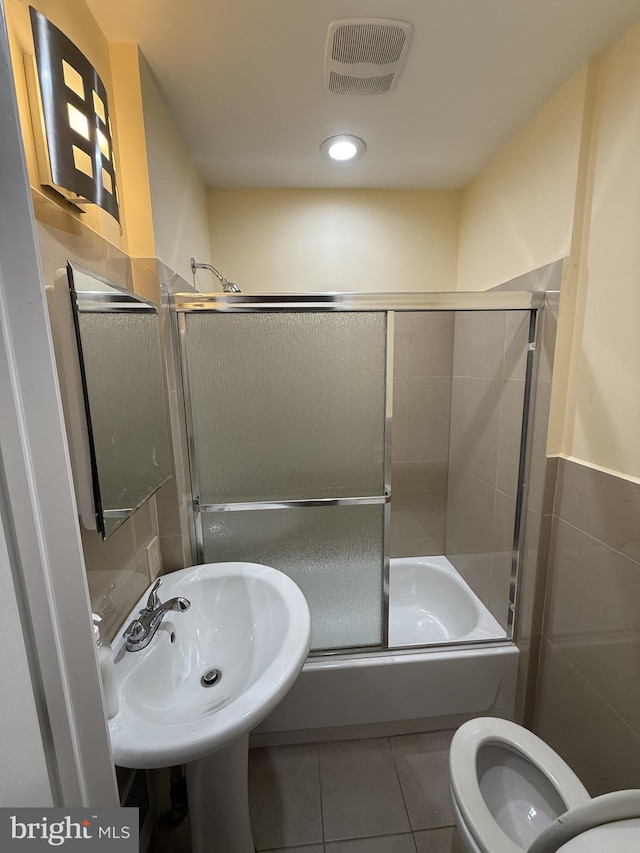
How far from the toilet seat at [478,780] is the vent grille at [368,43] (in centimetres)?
193

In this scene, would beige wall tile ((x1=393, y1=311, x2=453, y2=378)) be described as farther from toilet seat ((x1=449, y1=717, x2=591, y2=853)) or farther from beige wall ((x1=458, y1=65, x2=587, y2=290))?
toilet seat ((x1=449, y1=717, x2=591, y2=853))

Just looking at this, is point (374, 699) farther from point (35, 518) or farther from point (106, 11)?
point (106, 11)

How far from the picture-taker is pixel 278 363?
128 centimetres

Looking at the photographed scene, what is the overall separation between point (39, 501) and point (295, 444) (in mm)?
987

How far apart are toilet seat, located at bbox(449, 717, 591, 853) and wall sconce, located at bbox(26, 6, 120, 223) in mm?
1705

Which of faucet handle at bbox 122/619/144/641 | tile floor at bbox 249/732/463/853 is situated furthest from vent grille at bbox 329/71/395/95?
tile floor at bbox 249/732/463/853

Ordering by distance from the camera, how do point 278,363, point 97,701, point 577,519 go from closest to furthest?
point 97,701
point 577,519
point 278,363

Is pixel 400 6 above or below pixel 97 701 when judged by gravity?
above

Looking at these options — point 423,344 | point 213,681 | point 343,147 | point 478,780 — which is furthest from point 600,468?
point 343,147

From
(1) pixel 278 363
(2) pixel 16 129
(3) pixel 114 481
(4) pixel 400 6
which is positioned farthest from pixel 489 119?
(3) pixel 114 481

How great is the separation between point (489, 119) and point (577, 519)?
1.45m

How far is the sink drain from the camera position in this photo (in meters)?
0.92

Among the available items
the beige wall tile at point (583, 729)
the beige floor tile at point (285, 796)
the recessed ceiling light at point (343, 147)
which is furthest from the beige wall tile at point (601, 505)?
the recessed ceiling light at point (343, 147)

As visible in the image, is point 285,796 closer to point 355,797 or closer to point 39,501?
point 355,797
